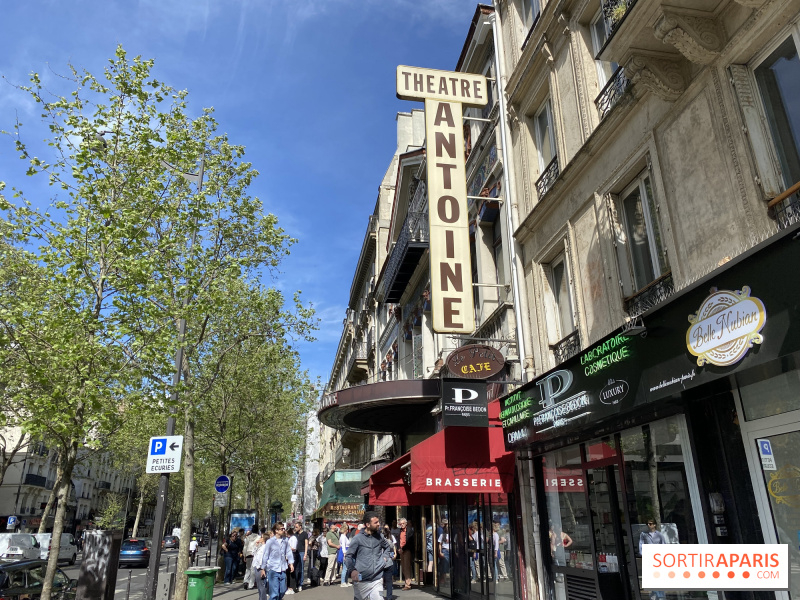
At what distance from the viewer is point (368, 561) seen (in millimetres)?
8859

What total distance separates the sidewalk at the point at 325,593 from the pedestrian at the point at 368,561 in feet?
20.4

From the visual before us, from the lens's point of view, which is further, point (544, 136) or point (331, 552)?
point (331, 552)

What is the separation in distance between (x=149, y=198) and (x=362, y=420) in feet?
32.9

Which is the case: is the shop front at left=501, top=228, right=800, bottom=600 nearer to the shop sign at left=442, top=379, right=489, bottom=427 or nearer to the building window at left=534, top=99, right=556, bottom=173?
the shop sign at left=442, top=379, right=489, bottom=427

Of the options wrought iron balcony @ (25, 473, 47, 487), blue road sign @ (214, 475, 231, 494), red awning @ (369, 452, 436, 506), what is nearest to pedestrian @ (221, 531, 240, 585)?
blue road sign @ (214, 475, 231, 494)

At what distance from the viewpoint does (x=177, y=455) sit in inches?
470

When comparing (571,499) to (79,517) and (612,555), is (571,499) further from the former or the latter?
(79,517)

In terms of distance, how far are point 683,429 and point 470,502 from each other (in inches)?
291

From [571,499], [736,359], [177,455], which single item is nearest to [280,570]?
[177,455]

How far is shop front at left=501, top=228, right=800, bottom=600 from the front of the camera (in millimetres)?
5328

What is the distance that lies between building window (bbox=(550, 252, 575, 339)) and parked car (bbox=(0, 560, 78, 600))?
11.2 metres

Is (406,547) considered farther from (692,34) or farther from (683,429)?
(692,34)

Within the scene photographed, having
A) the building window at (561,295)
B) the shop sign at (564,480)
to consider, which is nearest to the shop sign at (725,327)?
the shop sign at (564,480)

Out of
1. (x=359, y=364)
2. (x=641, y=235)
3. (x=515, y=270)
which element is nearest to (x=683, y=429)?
(x=641, y=235)
